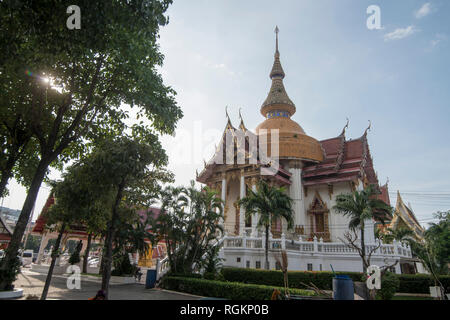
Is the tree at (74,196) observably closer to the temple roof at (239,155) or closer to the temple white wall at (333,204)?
the temple roof at (239,155)

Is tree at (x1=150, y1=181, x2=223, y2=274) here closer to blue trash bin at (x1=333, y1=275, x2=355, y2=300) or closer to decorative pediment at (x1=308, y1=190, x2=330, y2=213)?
blue trash bin at (x1=333, y1=275, x2=355, y2=300)

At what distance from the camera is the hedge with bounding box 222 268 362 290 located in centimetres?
1394

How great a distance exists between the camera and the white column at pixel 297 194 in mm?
24672

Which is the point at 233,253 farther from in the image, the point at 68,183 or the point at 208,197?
the point at 68,183

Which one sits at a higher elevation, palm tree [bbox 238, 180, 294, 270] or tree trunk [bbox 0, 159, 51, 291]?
palm tree [bbox 238, 180, 294, 270]

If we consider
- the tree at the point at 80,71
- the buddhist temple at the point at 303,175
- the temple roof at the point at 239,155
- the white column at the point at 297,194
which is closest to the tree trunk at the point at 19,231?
the tree at the point at 80,71

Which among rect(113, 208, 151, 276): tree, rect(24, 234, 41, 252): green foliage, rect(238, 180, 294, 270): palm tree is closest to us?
rect(113, 208, 151, 276): tree

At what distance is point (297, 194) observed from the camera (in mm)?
25391

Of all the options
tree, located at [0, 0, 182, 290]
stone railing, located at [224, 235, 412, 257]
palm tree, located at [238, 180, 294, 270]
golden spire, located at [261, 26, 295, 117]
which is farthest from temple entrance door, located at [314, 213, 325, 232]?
tree, located at [0, 0, 182, 290]

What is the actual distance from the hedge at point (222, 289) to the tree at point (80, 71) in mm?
6534

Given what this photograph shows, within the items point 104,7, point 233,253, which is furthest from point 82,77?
point 233,253

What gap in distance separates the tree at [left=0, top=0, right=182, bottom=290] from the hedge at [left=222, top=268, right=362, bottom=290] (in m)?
8.43

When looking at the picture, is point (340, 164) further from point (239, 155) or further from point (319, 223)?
point (239, 155)

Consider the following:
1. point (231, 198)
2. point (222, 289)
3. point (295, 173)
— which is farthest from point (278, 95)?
point (222, 289)
